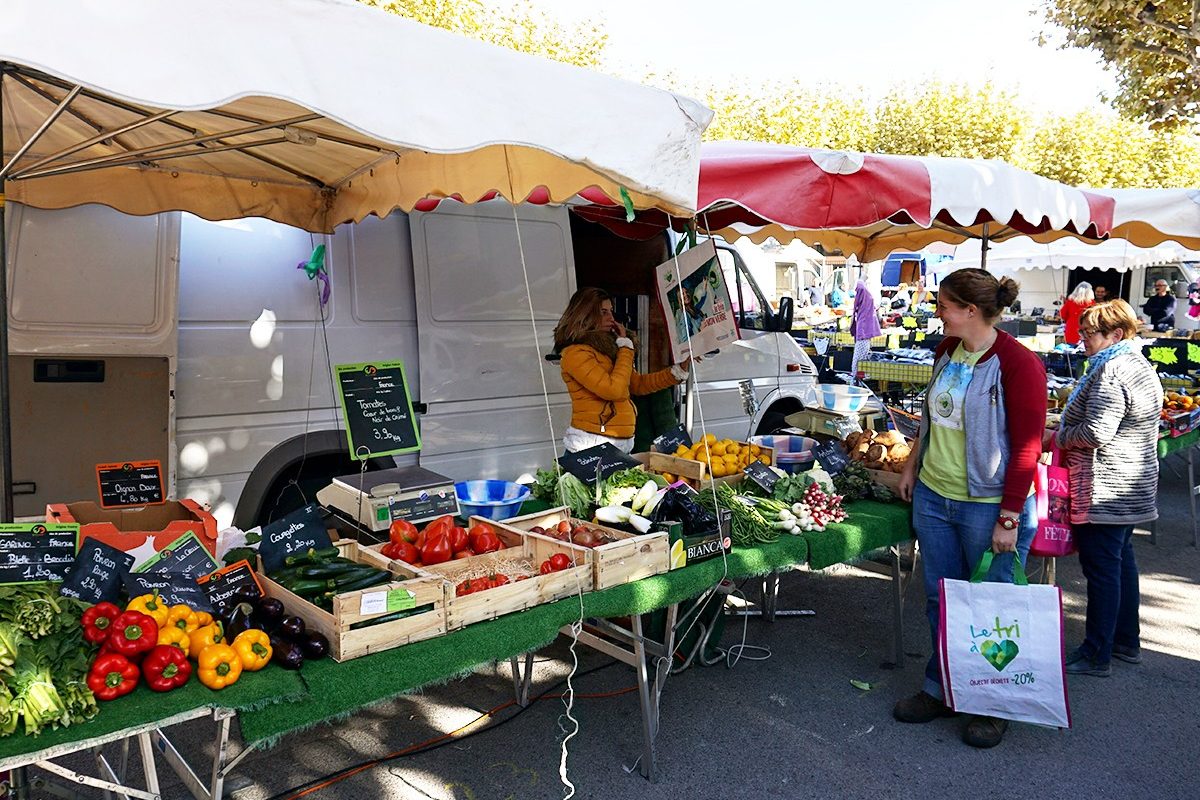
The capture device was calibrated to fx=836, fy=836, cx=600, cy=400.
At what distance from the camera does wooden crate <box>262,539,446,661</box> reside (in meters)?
2.42

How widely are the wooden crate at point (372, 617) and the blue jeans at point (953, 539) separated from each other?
87.6 inches

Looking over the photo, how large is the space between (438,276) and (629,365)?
1.29m

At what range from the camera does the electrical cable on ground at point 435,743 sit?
331 cm

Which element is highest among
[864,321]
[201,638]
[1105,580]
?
[864,321]

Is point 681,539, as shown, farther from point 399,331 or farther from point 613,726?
point 399,331

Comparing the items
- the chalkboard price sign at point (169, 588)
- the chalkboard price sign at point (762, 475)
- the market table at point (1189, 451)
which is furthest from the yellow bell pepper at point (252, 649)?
the market table at point (1189, 451)

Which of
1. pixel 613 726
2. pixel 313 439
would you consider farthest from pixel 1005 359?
pixel 313 439

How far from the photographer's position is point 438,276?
5.10 m

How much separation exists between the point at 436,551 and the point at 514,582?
0.43 meters

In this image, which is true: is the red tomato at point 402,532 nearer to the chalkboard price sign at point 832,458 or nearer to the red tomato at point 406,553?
the red tomato at point 406,553

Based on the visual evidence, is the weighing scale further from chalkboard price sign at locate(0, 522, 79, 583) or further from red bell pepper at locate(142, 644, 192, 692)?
red bell pepper at locate(142, 644, 192, 692)

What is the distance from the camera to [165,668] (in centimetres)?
222

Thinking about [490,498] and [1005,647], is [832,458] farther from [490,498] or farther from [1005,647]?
[490,498]

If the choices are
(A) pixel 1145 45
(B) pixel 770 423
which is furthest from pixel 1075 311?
(B) pixel 770 423
